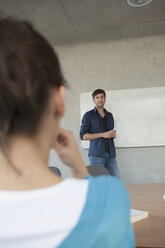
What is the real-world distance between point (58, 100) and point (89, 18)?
10.9ft

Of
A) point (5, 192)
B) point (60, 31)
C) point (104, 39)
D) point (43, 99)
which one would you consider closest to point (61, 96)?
point (43, 99)

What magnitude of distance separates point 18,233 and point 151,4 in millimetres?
3409

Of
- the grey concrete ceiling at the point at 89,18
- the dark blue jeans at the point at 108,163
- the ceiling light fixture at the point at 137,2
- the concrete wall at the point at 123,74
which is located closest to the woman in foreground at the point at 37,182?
the grey concrete ceiling at the point at 89,18

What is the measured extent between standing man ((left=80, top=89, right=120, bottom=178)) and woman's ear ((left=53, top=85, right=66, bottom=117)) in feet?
9.48

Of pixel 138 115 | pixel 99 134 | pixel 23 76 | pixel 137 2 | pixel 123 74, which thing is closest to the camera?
pixel 23 76

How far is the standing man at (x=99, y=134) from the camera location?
11.3 ft

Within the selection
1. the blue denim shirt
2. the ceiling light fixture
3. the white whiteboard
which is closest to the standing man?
the blue denim shirt

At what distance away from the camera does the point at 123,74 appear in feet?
14.1

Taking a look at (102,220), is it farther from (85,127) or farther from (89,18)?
(89,18)

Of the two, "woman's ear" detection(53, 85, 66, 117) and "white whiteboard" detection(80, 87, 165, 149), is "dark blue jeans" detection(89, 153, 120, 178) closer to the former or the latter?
"white whiteboard" detection(80, 87, 165, 149)

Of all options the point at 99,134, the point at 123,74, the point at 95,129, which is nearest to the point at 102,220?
the point at 99,134

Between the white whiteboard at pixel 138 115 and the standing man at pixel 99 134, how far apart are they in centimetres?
61

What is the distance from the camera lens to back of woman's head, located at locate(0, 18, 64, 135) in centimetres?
46

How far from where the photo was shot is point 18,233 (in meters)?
0.49
